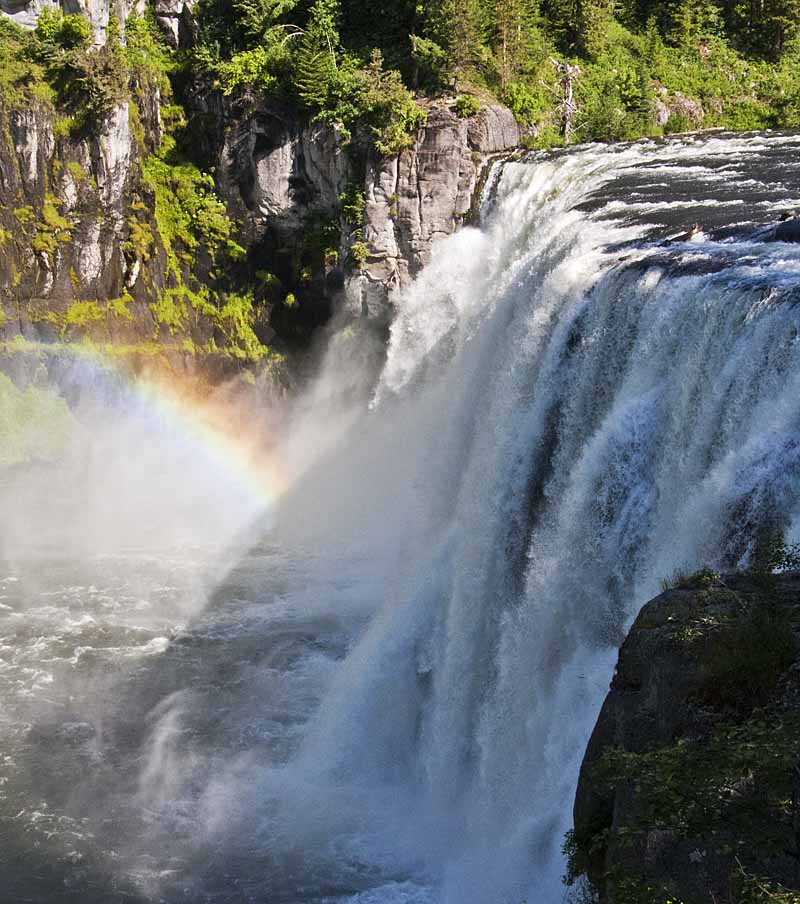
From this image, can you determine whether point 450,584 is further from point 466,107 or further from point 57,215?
point 57,215

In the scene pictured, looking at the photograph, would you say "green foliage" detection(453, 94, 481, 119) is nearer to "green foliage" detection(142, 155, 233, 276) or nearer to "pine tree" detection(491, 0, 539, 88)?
"pine tree" detection(491, 0, 539, 88)

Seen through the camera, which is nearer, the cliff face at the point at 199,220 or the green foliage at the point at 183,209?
the cliff face at the point at 199,220

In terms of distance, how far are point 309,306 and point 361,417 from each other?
3969 mm

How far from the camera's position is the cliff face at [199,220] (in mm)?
25875

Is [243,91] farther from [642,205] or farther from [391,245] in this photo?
[642,205]

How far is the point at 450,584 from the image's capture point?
59.5 feet

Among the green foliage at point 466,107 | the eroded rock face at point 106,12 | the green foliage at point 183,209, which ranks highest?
the eroded rock face at point 106,12

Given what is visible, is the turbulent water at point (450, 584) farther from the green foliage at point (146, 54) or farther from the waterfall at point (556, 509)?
the green foliage at point (146, 54)

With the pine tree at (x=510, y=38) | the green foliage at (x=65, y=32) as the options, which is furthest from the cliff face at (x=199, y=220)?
the pine tree at (x=510, y=38)

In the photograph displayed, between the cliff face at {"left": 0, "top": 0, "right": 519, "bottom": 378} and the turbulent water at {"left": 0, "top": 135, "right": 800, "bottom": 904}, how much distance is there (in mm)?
1994

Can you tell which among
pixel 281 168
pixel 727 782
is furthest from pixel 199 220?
pixel 727 782

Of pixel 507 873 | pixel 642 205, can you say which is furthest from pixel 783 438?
pixel 642 205

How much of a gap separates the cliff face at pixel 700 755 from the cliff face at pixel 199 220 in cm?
1853

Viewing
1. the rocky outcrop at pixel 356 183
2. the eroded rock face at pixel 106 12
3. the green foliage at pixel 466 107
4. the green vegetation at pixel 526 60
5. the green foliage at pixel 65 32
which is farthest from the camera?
the eroded rock face at pixel 106 12
